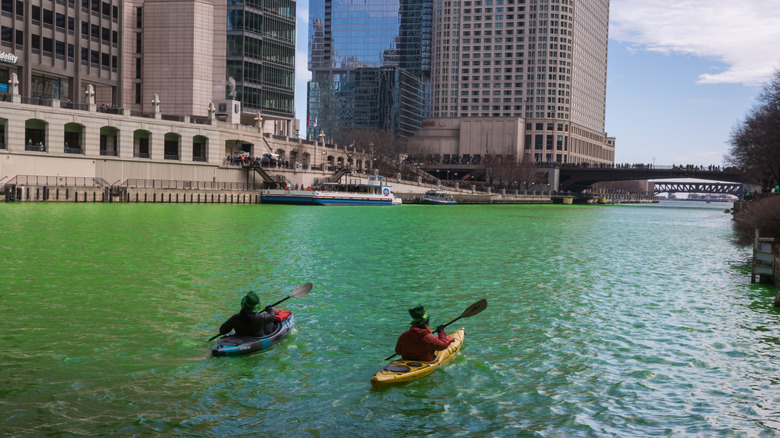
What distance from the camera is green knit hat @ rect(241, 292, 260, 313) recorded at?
1330cm

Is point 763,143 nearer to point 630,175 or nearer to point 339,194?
point 339,194

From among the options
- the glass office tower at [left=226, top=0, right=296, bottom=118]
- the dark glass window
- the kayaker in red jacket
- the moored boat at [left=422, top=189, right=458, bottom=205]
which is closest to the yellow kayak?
the kayaker in red jacket

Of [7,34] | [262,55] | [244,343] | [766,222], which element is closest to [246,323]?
[244,343]

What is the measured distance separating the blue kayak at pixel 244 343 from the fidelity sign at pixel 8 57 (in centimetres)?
7537

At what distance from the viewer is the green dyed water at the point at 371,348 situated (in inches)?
413

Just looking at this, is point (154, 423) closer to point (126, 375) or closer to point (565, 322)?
point (126, 375)

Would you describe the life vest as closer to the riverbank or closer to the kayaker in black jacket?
the kayaker in black jacket

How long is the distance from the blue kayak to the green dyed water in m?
0.18

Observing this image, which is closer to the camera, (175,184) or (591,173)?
(175,184)

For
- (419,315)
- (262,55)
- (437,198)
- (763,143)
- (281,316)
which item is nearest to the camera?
(419,315)

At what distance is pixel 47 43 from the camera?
273ft

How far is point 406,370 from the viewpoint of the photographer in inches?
477

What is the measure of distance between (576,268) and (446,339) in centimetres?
1694

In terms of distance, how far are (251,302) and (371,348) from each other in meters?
2.68
